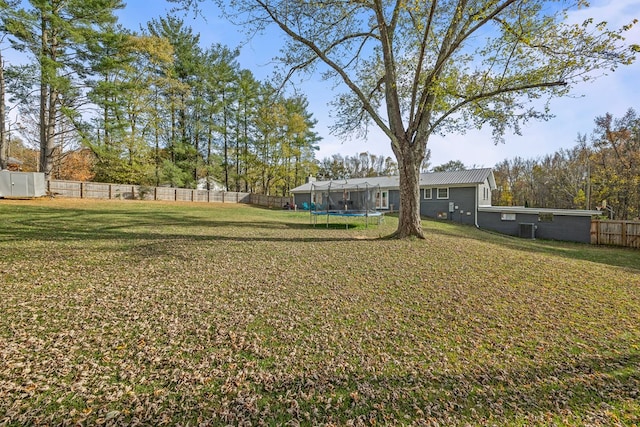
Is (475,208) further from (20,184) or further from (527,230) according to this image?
(20,184)

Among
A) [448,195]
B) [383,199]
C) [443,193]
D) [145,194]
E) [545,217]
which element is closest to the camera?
[545,217]

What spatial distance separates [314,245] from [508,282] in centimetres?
491

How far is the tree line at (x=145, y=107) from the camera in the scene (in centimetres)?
1669

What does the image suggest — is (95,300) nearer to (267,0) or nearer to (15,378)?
(15,378)

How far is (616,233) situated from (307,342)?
20789mm

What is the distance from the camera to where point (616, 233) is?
15508 mm

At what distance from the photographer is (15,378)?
248cm

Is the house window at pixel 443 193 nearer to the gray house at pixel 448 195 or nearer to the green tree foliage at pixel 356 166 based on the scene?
the gray house at pixel 448 195

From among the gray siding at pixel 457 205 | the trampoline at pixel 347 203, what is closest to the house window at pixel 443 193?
the gray siding at pixel 457 205

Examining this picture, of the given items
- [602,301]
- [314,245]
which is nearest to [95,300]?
[314,245]

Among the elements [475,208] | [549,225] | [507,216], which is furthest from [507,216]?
[549,225]

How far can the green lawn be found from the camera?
2.34m

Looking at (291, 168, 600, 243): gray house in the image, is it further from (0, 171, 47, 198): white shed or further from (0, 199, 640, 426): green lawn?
(0, 171, 47, 198): white shed

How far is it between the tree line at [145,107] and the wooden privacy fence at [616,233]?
19.6m
